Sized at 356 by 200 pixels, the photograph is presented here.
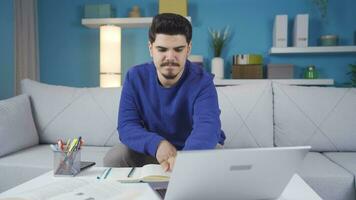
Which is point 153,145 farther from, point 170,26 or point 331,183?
point 331,183

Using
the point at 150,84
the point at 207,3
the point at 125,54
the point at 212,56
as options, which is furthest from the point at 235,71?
the point at 150,84

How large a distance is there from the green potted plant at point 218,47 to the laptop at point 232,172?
2.36 m

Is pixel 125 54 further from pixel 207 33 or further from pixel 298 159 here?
pixel 298 159

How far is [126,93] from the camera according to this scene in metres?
1.48

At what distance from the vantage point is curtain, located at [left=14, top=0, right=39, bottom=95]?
300 cm

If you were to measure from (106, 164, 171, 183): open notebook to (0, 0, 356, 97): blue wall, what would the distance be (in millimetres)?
2168

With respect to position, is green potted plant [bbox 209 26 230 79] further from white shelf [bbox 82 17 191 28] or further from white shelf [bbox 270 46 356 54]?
white shelf [bbox 82 17 191 28]

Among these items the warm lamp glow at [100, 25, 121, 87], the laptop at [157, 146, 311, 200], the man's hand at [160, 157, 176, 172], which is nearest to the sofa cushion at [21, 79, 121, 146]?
the warm lamp glow at [100, 25, 121, 87]

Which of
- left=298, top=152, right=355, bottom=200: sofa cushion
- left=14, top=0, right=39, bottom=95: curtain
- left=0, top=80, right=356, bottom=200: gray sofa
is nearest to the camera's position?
left=298, top=152, right=355, bottom=200: sofa cushion

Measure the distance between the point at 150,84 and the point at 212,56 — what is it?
195cm

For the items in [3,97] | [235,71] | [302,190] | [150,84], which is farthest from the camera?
[235,71]

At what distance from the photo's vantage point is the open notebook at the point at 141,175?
976 mm

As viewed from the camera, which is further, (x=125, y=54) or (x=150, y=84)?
(x=125, y=54)

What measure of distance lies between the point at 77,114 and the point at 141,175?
127 centimetres
